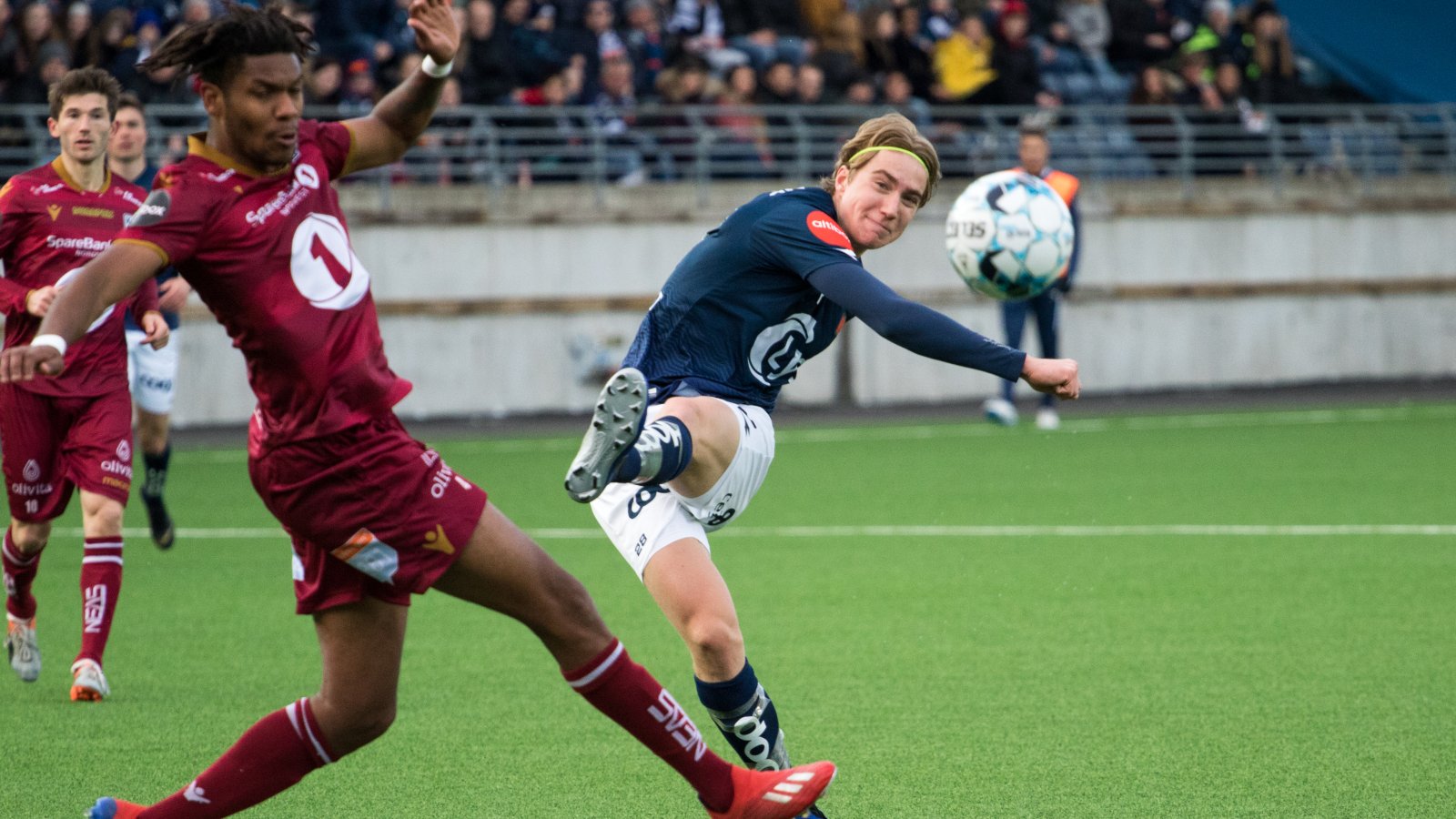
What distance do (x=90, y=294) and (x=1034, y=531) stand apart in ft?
25.4

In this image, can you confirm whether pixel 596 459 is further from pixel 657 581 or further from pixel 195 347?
pixel 195 347

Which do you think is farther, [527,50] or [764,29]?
[764,29]

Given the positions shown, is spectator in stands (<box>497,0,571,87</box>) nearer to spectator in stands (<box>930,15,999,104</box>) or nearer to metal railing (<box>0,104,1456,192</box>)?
metal railing (<box>0,104,1456,192</box>)

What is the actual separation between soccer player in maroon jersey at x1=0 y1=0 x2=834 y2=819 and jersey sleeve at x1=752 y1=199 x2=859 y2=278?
108 centimetres

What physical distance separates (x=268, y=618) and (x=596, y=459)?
426cm

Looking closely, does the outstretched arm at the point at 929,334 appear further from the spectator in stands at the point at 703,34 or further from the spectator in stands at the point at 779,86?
the spectator in stands at the point at 703,34

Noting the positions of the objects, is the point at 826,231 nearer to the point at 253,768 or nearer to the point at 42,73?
the point at 253,768

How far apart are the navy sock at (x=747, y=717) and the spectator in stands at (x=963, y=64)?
17.2m

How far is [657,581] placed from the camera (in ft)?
15.3

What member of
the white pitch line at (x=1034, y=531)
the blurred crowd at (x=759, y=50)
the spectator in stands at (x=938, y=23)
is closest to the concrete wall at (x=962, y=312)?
the blurred crowd at (x=759, y=50)

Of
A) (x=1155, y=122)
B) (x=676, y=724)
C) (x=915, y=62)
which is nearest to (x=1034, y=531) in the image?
(x=676, y=724)

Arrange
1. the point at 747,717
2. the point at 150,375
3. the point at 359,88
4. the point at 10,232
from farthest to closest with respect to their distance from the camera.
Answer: the point at 359,88 → the point at 150,375 → the point at 10,232 → the point at 747,717

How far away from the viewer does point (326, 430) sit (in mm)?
3854

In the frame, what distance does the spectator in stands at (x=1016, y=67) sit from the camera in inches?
828
